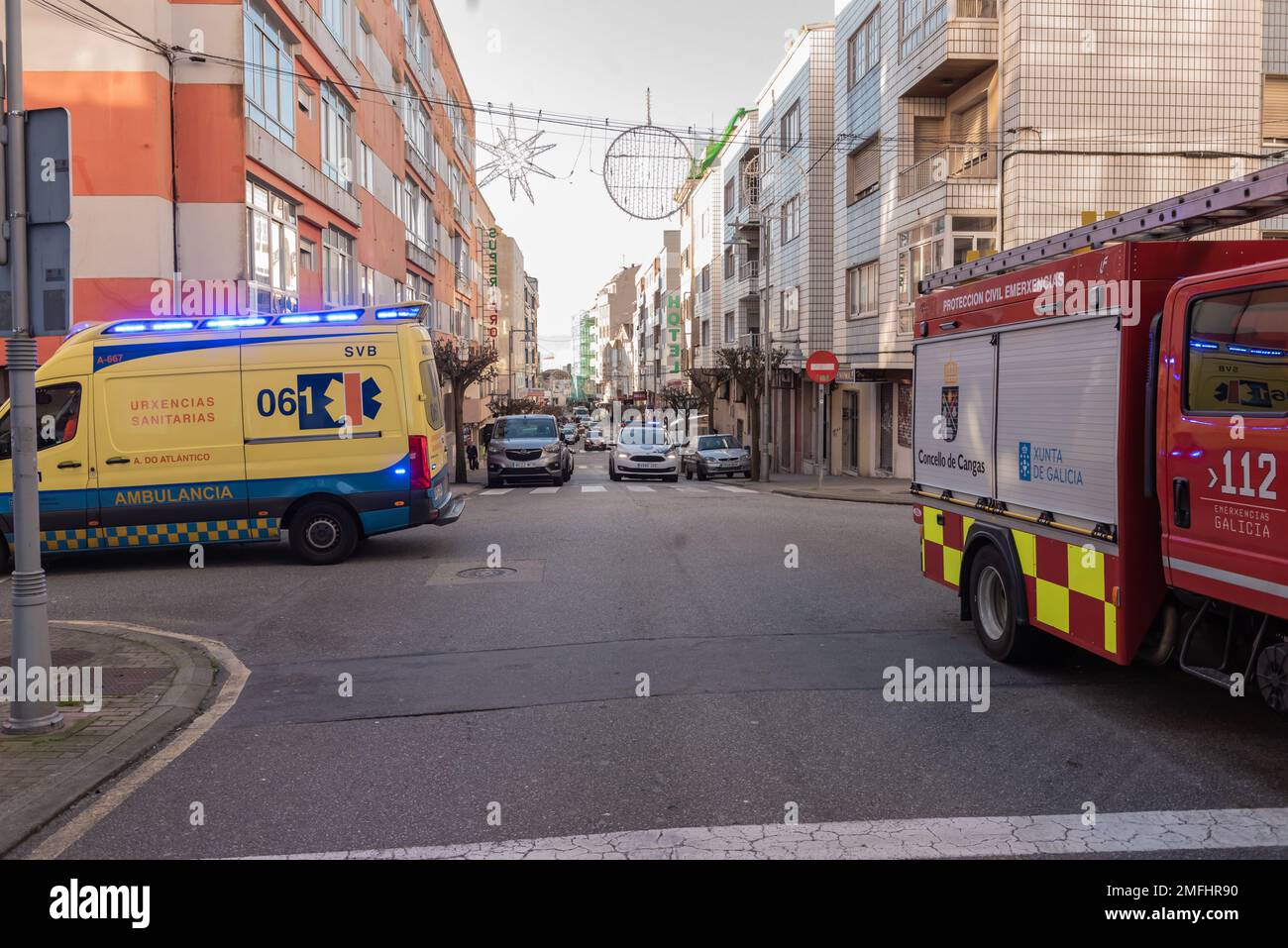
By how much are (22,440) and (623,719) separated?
3645 mm

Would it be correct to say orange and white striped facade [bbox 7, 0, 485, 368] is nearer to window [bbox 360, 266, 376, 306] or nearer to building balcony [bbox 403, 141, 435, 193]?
window [bbox 360, 266, 376, 306]

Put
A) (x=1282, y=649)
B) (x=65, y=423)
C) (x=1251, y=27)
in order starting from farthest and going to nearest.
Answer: (x=1251, y=27)
(x=65, y=423)
(x=1282, y=649)

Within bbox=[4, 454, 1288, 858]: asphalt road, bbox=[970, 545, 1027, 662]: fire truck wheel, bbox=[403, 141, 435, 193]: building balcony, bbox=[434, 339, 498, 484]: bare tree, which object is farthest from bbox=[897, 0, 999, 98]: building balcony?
bbox=[970, 545, 1027, 662]: fire truck wheel

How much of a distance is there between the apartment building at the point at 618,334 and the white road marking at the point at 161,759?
123769 millimetres

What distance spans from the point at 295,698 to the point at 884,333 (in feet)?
76.6

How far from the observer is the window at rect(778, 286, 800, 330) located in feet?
125

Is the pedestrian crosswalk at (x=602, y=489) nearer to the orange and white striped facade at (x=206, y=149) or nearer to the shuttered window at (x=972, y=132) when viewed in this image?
the orange and white striped facade at (x=206, y=149)

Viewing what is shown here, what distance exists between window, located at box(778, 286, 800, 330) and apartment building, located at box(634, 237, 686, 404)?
98.3 feet

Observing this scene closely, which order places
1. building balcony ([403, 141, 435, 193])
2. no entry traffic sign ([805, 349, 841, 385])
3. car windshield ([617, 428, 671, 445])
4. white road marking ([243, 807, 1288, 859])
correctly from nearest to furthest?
white road marking ([243, 807, 1288, 859]) < no entry traffic sign ([805, 349, 841, 385]) < car windshield ([617, 428, 671, 445]) < building balcony ([403, 141, 435, 193])

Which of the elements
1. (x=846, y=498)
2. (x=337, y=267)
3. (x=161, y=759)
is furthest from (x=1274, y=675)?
(x=337, y=267)

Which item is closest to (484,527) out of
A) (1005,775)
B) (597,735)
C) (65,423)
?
(65,423)

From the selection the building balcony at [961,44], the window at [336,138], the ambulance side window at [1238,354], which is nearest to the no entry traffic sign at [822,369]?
the building balcony at [961,44]
